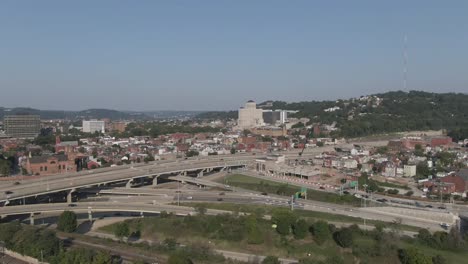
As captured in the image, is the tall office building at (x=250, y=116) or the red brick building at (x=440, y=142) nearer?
the red brick building at (x=440, y=142)

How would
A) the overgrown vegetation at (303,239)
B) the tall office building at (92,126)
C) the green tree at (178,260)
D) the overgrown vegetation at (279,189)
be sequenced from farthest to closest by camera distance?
the tall office building at (92,126) < the overgrown vegetation at (279,189) < the overgrown vegetation at (303,239) < the green tree at (178,260)

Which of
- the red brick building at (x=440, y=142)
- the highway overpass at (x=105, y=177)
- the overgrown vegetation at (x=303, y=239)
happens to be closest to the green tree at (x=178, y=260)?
the overgrown vegetation at (x=303, y=239)

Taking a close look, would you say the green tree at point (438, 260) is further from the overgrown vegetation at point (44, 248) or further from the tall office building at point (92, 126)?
the tall office building at point (92, 126)

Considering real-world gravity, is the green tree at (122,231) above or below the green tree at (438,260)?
below

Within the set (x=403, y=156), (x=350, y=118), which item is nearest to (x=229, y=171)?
(x=403, y=156)

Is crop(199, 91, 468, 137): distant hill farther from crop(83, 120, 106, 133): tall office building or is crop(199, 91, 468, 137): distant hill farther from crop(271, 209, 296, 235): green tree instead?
crop(271, 209, 296, 235): green tree
